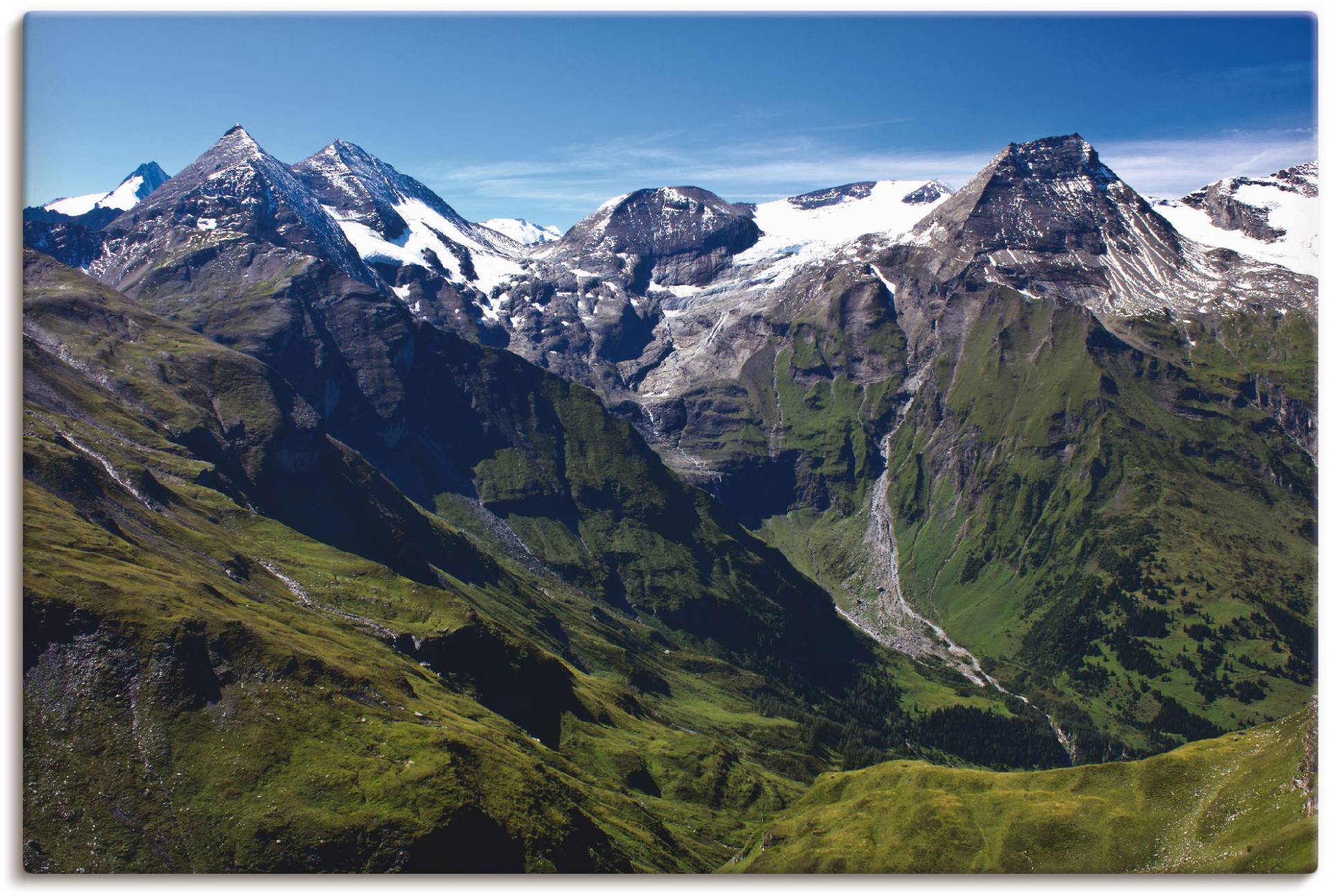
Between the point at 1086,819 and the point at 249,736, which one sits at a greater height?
the point at 249,736

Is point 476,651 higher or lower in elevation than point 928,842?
higher

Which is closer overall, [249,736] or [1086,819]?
[249,736]

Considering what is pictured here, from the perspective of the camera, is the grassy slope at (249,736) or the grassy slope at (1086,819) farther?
the grassy slope at (1086,819)

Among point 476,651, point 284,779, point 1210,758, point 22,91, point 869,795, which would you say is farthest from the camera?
point 476,651

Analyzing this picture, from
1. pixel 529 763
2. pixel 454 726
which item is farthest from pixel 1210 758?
pixel 454 726

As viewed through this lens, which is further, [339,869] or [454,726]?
[454,726]

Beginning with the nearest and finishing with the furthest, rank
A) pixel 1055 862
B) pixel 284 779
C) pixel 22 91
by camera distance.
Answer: pixel 22 91 < pixel 284 779 < pixel 1055 862

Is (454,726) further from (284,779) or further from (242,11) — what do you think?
(242,11)

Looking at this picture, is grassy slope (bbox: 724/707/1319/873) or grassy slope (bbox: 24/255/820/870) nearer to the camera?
grassy slope (bbox: 24/255/820/870)
